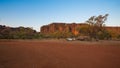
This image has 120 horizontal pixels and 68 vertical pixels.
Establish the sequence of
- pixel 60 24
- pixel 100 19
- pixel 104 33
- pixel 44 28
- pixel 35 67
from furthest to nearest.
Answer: pixel 44 28
pixel 60 24
pixel 104 33
pixel 100 19
pixel 35 67

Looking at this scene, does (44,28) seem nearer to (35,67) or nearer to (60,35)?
(60,35)

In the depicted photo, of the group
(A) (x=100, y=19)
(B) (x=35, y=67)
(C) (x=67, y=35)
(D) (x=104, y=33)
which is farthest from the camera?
(C) (x=67, y=35)

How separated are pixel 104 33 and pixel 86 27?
40.8ft

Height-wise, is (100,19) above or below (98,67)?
above

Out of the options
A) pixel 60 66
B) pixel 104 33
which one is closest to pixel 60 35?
pixel 104 33

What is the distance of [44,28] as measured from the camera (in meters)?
177

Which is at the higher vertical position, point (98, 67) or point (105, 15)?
point (105, 15)

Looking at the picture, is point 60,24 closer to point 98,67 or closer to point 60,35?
point 60,35

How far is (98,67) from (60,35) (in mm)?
104104

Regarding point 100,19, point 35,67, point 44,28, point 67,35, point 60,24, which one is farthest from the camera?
point 44,28

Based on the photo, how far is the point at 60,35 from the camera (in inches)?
4451

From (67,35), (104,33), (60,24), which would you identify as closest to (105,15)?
(104,33)

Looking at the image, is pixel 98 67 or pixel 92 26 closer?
pixel 98 67

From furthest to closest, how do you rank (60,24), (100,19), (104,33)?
1. (60,24)
2. (104,33)
3. (100,19)
